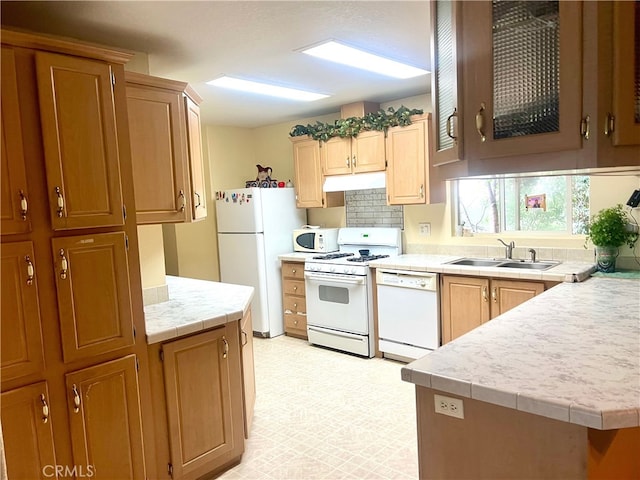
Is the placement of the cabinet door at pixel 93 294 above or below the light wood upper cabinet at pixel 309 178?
below

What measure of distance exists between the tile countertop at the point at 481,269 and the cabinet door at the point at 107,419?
96.2 inches

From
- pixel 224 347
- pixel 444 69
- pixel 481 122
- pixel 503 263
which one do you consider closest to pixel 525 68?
pixel 481 122

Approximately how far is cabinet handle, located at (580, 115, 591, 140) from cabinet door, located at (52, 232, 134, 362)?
6.27ft

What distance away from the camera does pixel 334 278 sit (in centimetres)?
441

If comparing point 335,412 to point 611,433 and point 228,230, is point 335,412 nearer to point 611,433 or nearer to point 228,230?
point 611,433

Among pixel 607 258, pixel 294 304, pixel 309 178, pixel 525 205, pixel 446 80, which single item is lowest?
pixel 294 304

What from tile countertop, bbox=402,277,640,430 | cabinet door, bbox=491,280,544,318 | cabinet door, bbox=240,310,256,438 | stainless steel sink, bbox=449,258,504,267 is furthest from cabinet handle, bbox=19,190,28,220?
stainless steel sink, bbox=449,258,504,267

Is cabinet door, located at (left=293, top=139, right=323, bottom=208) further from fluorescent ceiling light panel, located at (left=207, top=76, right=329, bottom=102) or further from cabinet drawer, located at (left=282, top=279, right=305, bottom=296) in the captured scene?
cabinet drawer, located at (left=282, top=279, right=305, bottom=296)

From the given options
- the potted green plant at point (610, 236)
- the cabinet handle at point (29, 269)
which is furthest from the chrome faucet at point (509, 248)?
the cabinet handle at point (29, 269)

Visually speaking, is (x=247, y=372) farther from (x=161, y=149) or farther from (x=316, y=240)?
(x=316, y=240)

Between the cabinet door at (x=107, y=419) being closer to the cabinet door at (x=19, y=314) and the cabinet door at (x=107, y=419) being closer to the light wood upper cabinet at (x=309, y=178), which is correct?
the cabinet door at (x=19, y=314)

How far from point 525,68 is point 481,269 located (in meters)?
2.30

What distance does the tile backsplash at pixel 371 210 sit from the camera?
15.6 feet

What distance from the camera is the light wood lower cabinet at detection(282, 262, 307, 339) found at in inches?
195
